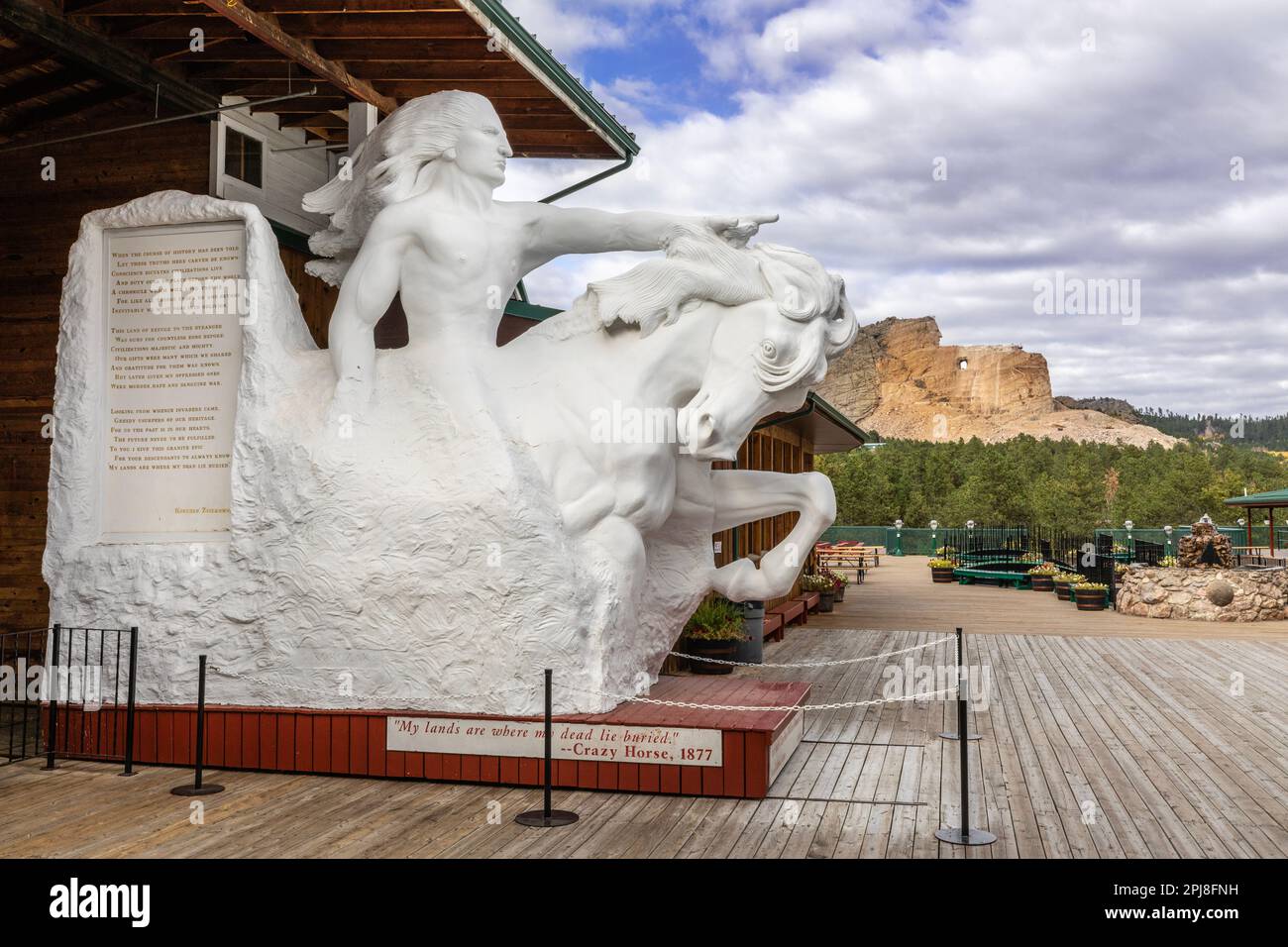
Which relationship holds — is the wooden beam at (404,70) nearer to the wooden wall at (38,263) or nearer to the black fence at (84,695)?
the wooden wall at (38,263)

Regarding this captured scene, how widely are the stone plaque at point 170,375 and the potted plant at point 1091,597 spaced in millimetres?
17383

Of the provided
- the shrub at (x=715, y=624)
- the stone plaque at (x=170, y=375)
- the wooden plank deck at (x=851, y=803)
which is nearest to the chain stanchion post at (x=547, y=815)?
the wooden plank deck at (x=851, y=803)

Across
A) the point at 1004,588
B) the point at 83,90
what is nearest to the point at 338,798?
the point at 83,90

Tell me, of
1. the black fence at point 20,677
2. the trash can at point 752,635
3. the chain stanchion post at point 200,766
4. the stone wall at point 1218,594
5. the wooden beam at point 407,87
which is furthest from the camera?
the stone wall at point 1218,594

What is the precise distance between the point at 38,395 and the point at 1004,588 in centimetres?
2255

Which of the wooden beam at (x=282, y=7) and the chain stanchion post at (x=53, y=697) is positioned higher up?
the wooden beam at (x=282, y=7)

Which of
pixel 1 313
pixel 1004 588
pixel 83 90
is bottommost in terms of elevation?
pixel 1004 588

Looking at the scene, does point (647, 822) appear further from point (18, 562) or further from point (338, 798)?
point (18, 562)

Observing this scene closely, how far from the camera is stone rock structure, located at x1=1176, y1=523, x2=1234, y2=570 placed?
1898cm

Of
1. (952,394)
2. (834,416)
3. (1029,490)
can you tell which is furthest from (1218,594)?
(952,394)

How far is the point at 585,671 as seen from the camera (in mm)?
6270

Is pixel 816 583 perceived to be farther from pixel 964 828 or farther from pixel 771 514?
pixel 964 828

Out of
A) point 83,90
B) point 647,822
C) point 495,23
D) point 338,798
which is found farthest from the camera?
point 83,90

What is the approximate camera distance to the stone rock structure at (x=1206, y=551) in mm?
18984
